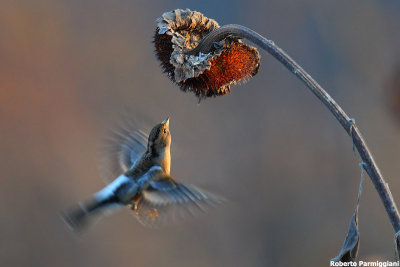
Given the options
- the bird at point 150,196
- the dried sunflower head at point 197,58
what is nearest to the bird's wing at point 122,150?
the bird at point 150,196

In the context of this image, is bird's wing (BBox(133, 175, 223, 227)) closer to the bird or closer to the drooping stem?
the bird

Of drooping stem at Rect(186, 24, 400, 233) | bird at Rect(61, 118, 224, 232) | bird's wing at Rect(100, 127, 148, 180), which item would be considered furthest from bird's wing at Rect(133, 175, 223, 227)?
drooping stem at Rect(186, 24, 400, 233)

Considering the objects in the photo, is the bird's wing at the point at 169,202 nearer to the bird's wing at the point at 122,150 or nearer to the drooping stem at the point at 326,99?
the bird's wing at the point at 122,150

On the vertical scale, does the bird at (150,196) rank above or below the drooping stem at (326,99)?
below

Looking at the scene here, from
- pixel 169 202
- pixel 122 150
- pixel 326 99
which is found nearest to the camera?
pixel 326 99

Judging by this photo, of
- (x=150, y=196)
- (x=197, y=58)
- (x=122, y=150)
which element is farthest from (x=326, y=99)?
Answer: (x=122, y=150)

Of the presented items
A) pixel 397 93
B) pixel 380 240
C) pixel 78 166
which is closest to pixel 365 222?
pixel 380 240

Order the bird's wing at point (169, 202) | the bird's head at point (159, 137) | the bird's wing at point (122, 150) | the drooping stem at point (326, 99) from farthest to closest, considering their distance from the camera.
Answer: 1. the bird's wing at point (122, 150)
2. the bird's head at point (159, 137)
3. the bird's wing at point (169, 202)
4. the drooping stem at point (326, 99)

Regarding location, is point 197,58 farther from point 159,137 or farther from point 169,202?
point 169,202
